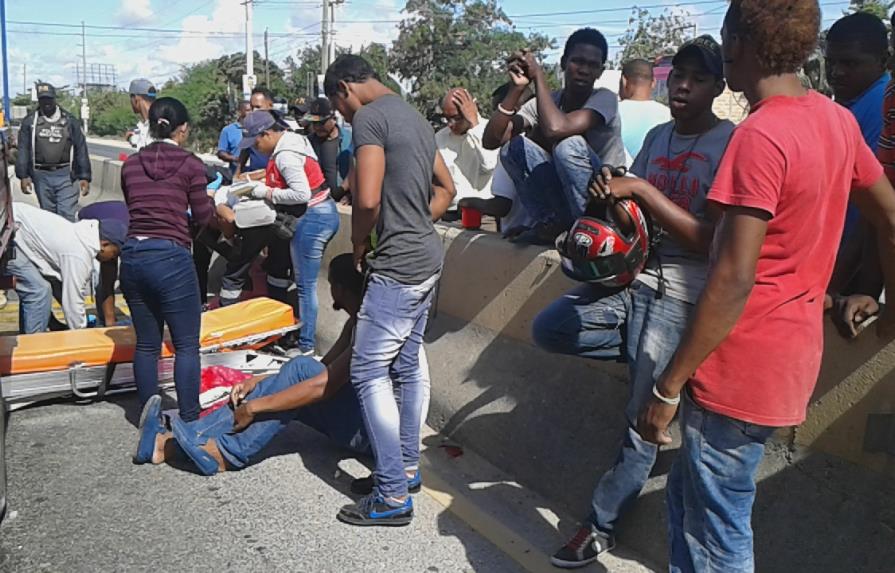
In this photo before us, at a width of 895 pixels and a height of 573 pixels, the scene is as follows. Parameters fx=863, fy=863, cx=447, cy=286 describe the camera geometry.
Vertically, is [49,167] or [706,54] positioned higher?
[706,54]

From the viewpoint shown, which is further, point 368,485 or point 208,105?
point 208,105

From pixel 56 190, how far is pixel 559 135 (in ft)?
27.4

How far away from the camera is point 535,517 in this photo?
3.95 metres

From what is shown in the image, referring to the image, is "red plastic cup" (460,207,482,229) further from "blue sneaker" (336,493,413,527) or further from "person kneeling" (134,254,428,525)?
"blue sneaker" (336,493,413,527)

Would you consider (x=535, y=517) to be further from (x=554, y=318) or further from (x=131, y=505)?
(x=131, y=505)

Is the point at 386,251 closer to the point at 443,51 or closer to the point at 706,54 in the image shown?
the point at 706,54

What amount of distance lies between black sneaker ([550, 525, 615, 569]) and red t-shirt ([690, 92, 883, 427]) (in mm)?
1341

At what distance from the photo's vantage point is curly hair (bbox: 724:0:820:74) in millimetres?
2160

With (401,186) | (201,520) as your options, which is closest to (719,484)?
(401,186)

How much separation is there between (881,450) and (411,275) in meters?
1.98

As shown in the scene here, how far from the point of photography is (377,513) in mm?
3865

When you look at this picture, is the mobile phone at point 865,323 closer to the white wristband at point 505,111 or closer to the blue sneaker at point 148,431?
the white wristband at point 505,111

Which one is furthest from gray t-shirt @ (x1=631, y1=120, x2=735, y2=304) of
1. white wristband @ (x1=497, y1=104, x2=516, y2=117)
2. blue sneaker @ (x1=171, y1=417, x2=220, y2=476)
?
blue sneaker @ (x1=171, y1=417, x2=220, y2=476)

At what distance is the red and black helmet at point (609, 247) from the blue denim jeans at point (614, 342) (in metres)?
0.28
